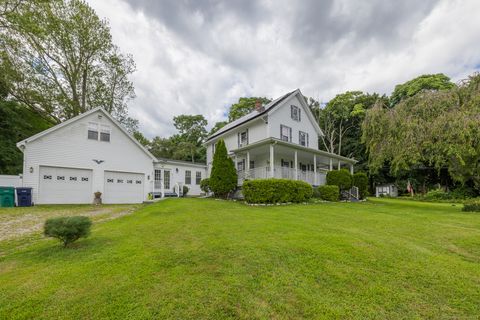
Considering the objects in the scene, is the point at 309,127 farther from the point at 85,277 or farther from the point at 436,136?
the point at 85,277

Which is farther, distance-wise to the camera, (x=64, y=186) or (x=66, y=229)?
(x=64, y=186)

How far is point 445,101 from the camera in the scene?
13164 millimetres

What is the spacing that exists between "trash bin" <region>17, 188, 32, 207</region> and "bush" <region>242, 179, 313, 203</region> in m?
12.0

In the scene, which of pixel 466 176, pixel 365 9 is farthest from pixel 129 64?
pixel 466 176

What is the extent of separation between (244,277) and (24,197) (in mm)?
14982

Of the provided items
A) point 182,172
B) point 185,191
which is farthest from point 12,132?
point 185,191

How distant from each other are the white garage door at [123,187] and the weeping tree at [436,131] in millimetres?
16746

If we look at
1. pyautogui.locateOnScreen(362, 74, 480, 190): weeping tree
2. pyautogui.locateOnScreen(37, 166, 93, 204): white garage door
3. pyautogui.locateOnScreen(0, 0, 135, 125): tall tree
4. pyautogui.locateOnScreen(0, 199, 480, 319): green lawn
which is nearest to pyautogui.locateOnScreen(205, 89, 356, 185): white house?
pyautogui.locateOnScreen(362, 74, 480, 190): weeping tree

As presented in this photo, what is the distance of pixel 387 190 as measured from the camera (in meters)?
34.3

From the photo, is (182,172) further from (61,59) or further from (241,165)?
(61,59)

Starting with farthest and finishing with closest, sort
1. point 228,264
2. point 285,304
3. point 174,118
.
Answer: point 174,118, point 228,264, point 285,304

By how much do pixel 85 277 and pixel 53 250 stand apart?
2.05 metres

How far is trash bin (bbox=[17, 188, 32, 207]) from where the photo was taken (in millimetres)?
12195

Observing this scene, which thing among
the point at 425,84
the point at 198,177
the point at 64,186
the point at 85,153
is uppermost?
the point at 425,84
